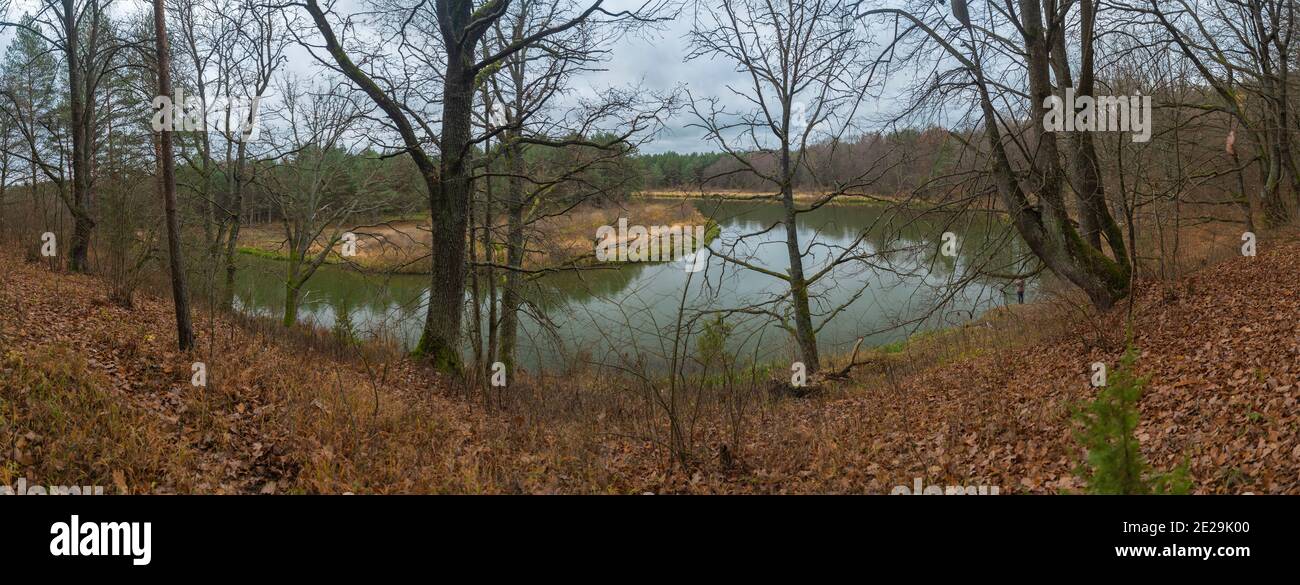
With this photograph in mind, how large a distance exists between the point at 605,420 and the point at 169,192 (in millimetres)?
5949

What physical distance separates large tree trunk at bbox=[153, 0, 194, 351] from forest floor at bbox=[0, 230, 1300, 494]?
14.6 inches

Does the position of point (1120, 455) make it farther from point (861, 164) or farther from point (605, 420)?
point (861, 164)

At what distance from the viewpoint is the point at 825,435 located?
723 centimetres

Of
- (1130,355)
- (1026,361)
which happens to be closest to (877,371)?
(1026,361)

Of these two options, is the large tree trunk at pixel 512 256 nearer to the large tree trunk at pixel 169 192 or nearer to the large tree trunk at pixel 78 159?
the large tree trunk at pixel 169 192

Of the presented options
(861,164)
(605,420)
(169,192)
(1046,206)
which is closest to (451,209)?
(169,192)

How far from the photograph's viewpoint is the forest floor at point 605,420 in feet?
17.0

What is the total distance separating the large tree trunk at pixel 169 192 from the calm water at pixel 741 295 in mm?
3665

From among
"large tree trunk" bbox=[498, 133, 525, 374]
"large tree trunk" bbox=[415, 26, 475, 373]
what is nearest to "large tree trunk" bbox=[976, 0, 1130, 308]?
A: "large tree trunk" bbox=[415, 26, 475, 373]

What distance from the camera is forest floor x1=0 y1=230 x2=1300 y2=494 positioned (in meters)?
5.20

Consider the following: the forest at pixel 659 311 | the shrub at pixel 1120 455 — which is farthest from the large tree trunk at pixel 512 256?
the shrub at pixel 1120 455

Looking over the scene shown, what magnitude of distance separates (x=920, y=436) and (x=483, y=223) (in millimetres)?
10767
